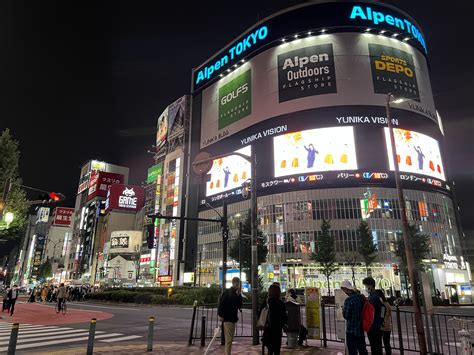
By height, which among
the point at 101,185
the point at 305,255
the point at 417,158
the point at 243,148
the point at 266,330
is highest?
the point at 101,185

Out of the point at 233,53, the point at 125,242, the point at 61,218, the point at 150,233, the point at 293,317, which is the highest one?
the point at 233,53

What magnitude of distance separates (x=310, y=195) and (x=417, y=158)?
2048 centimetres

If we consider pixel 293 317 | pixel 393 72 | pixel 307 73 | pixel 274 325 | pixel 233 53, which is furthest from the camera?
pixel 233 53

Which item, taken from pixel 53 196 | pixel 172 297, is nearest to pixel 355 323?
pixel 53 196

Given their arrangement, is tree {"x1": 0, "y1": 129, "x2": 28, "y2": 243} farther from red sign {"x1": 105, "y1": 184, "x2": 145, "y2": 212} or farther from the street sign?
red sign {"x1": 105, "y1": 184, "x2": 145, "y2": 212}

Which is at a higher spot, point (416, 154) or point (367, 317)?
point (416, 154)

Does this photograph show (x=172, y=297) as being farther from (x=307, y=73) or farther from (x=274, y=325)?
(x=307, y=73)

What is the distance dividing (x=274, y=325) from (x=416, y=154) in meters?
64.3

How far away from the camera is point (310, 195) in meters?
63.4

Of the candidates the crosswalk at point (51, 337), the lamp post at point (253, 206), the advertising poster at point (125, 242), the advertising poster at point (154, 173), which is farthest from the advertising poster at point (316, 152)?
the advertising poster at point (125, 242)

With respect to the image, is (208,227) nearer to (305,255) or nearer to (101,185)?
(305,255)

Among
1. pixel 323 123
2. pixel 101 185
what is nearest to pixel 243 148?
pixel 323 123

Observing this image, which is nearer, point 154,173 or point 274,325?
point 274,325

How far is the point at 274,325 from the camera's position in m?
7.83
